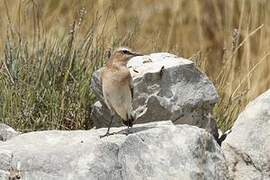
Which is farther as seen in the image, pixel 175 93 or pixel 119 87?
pixel 175 93

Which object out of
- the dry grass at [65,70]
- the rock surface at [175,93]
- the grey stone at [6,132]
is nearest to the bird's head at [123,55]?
the rock surface at [175,93]

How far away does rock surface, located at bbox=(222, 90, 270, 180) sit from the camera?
17.3ft

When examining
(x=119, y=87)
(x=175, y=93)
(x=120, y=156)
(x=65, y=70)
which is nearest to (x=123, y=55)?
(x=119, y=87)

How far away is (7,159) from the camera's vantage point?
4.81 meters

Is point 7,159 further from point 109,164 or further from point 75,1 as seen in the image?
point 75,1

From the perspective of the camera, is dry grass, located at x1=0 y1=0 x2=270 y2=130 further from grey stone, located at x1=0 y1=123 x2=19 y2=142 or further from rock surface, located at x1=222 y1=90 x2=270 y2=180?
rock surface, located at x1=222 y1=90 x2=270 y2=180

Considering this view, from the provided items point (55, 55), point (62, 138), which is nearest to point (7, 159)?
point (62, 138)

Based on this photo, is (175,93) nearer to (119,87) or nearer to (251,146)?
(119,87)

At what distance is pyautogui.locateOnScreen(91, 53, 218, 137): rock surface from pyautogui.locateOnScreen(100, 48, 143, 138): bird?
0.62ft

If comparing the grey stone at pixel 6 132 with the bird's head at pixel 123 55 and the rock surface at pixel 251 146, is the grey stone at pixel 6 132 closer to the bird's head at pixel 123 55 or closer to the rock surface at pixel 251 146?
the bird's head at pixel 123 55

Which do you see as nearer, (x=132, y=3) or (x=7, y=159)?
(x=7, y=159)

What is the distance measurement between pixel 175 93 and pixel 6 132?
126 centimetres

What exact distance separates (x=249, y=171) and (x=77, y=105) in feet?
5.66

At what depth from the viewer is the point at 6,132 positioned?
5.62 metres
